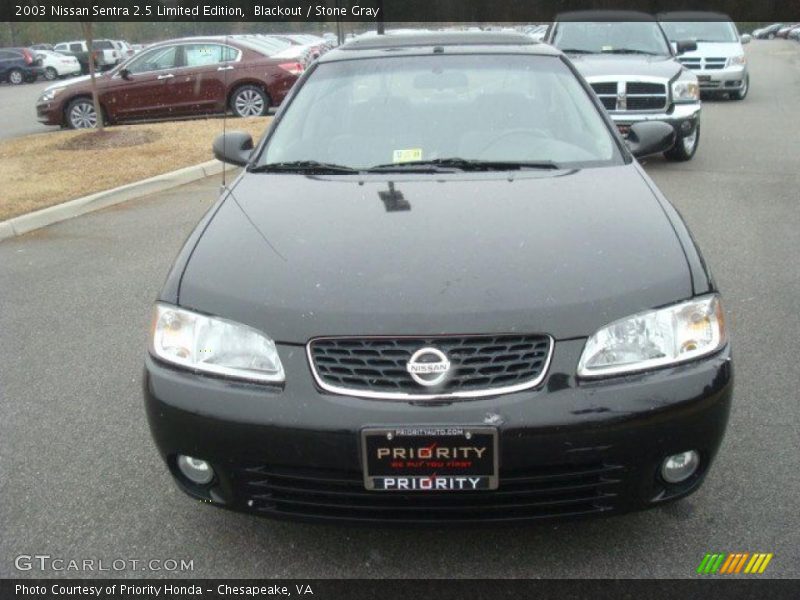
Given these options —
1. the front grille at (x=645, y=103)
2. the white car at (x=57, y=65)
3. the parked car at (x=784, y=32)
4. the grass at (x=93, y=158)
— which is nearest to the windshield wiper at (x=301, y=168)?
the grass at (x=93, y=158)

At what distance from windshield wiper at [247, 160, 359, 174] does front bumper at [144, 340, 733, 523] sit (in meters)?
1.39

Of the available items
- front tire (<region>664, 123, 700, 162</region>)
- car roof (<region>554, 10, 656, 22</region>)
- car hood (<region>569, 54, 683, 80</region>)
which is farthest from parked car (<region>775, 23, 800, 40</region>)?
front tire (<region>664, 123, 700, 162</region>)

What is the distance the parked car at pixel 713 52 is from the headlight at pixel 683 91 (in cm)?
636

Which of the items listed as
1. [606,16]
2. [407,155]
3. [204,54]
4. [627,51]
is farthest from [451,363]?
[204,54]

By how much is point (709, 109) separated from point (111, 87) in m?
10.4

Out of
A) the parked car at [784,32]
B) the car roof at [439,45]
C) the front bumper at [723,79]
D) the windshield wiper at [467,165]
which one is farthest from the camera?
the parked car at [784,32]

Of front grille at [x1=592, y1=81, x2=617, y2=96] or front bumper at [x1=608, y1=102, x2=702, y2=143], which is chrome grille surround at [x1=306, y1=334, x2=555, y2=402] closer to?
front bumper at [x1=608, y1=102, x2=702, y2=143]

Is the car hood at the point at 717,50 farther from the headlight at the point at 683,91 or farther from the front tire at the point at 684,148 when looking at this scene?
the headlight at the point at 683,91

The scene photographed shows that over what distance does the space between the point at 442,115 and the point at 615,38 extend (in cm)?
770

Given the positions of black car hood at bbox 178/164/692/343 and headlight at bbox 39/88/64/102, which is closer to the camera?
black car hood at bbox 178/164/692/343

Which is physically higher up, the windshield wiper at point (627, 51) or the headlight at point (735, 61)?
the windshield wiper at point (627, 51)

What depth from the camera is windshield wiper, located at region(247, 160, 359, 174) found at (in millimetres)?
3721

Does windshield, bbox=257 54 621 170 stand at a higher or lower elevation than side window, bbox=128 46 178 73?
higher

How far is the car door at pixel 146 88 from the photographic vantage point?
48.5 feet
